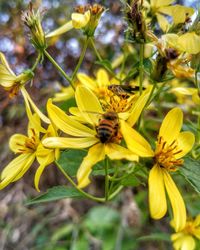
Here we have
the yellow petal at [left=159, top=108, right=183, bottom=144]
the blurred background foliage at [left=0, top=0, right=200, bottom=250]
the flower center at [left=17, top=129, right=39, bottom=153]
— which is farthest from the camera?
the blurred background foliage at [left=0, top=0, right=200, bottom=250]

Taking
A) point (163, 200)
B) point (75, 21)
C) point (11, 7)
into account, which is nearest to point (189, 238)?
point (163, 200)

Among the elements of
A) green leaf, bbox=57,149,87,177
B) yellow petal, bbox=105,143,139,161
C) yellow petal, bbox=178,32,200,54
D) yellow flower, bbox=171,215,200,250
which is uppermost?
yellow petal, bbox=178,32,200,54

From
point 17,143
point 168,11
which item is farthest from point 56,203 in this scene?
point 168,11

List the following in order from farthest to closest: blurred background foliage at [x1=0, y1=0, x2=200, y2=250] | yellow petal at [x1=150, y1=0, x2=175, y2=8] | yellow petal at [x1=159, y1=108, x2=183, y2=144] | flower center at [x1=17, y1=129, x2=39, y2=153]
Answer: blurred background foliage at [x1=0, y1=0, x2=200, y2=250], yellow petal at [x1=150, y1=0, x2=175, y2=8], flower center at [x1=17, y1=129, x2=39, y2=153], yellow petal at [x1=159, y1=108, x2=183, y2=144]

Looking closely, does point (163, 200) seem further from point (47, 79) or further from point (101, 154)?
point (47, 79)

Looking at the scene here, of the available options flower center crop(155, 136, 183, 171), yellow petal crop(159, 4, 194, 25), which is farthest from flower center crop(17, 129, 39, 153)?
yellow petal crop(159, 4, 194, 25)

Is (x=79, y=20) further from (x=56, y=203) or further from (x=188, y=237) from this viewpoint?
(x=56, y=203)

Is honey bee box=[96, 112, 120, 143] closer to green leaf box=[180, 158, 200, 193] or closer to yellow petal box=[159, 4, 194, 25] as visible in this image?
green leaf box=[180, 158, 200, 193]

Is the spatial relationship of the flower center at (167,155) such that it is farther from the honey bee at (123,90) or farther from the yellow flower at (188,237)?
the yellow flower at (188,237)

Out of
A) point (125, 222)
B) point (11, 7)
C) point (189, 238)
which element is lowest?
point (125, 222)
